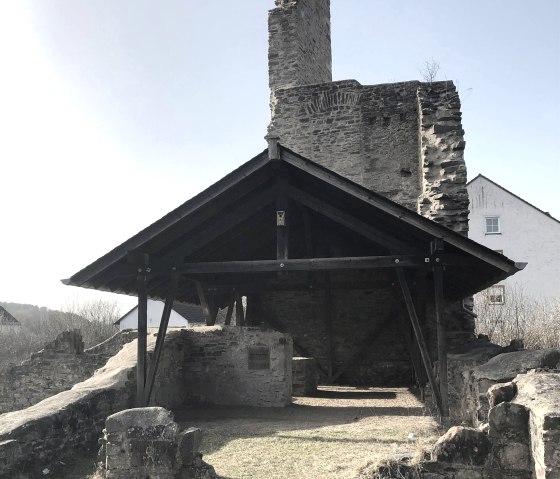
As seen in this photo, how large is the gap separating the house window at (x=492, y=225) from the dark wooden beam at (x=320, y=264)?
75.5 ft

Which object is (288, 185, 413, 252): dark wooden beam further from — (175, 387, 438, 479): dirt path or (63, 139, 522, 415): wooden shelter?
(175, 387, 438, 479): dirt path

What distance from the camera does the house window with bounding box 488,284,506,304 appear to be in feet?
86.7

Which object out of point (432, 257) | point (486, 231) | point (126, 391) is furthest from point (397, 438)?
point (486, 231)

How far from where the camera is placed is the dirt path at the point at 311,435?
5965 millimetres

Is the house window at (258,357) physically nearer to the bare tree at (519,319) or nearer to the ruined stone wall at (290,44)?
the ruined stone wall at (290,44)

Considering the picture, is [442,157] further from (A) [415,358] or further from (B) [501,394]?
(B) [501,394]

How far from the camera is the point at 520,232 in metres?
29.4

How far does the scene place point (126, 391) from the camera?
8672 mm

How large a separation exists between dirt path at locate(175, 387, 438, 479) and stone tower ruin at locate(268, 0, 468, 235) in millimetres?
5358

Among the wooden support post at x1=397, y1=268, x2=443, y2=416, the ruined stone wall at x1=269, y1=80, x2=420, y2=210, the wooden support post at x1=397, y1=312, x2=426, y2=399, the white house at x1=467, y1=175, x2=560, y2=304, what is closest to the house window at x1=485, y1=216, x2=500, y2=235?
the white house at x1=467, y1=175, x2=560, y2=304

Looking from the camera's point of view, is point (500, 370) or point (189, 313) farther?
point (189, 313)

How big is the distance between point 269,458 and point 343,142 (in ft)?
34.9

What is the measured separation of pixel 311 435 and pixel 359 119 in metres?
10.0

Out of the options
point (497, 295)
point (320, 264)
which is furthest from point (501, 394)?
point (497, 295)
